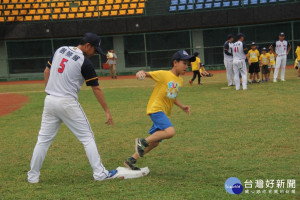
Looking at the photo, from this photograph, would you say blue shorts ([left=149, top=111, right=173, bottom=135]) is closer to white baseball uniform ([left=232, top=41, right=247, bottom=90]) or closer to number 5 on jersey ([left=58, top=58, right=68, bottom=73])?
number 5 on jersey ([left=58, top=58, right=68, bottom=73])

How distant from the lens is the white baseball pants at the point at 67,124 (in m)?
6.08

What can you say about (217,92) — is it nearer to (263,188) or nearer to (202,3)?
(263,188)

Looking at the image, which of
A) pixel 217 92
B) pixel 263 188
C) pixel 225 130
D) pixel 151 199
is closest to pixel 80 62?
pixel 151 199

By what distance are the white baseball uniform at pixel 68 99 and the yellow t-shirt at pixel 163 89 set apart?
884 millimetres

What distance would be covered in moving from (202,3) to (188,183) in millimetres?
27604

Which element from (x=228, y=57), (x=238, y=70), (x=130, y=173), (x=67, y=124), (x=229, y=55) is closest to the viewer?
(x=67, y=124)

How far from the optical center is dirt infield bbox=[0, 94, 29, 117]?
1574cm

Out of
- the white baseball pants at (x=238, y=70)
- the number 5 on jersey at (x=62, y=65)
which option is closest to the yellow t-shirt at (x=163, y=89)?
the number 5 on jersey at (x=62, y=65)

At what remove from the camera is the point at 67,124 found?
6223 millimetres

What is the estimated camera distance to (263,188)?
5.50 meters

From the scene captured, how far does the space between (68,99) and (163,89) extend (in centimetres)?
134

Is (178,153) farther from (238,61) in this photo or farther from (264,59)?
(264,59)

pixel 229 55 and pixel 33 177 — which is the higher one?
pixel 229 55

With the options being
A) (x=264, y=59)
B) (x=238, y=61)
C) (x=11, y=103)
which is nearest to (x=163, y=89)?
(x=238, y=61)
